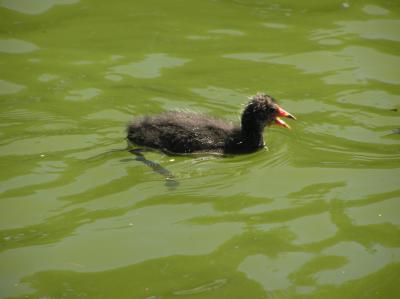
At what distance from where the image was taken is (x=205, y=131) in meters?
7.40

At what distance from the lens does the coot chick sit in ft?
24.2

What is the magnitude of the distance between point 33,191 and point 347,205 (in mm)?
2956

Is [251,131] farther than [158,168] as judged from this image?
Yes

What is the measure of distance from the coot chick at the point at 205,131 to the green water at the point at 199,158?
0.60 feet

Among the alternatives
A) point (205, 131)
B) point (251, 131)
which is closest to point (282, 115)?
point (251, 131)

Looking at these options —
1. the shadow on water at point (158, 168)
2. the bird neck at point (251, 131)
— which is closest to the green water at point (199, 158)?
the shadow on water at point (158, 168)

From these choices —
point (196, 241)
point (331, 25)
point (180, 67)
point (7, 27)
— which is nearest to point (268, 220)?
point (196, 241)

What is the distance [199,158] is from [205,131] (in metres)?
0.30

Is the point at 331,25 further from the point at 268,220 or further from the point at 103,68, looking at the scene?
the point at 268,220

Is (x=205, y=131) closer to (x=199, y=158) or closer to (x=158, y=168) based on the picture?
(x=199, y=158)

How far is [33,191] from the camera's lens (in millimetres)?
6535

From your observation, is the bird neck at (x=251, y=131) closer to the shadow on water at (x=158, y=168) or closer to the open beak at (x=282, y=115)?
the open beak at (x=282, y=115)

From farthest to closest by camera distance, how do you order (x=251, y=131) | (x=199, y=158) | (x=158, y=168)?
(x=251, y=131), (x=199, y=158), (x=158, y=168)

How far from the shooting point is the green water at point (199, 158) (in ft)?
17.6
